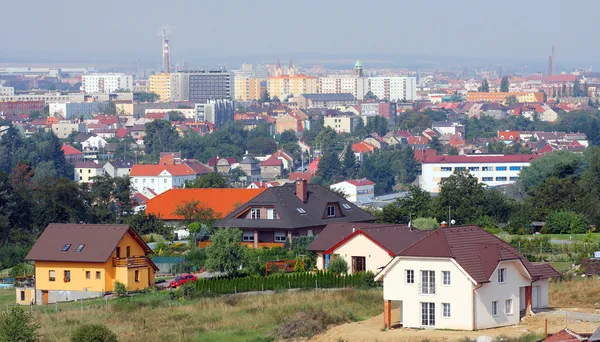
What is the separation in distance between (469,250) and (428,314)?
155cm

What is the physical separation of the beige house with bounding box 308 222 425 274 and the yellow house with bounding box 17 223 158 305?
4.60m

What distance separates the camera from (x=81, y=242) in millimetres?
37906

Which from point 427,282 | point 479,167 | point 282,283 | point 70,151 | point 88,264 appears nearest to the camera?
point 427,282

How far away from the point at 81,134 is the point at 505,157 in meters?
66.3

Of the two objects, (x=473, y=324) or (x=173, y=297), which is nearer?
(x=473, y=324)

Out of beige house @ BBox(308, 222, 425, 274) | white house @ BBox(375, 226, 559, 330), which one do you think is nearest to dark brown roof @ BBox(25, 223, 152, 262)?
beige house @ BBox(308, 222, 425, 274)

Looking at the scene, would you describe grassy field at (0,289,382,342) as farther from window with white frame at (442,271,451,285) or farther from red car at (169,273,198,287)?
window with white frame at (442,271,451,285)

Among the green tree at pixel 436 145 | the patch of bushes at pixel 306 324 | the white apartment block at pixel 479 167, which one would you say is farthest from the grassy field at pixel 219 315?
the green tree at pixel 436 145

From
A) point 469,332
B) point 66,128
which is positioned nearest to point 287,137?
point 66,128

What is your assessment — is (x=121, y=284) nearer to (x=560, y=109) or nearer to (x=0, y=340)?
(x=0, y=340)

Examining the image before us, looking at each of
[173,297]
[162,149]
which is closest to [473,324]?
[173,297]

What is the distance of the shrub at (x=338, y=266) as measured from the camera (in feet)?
122

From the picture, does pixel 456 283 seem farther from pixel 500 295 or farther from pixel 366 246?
pixel 366 246

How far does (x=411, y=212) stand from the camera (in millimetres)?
51656
